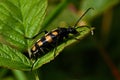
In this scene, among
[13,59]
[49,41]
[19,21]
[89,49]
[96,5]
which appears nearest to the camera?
[13,59]

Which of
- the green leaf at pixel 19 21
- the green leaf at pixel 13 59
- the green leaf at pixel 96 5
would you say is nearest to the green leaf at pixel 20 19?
the green leaf at pixel 19 21

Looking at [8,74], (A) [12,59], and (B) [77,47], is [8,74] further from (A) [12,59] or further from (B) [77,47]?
(A) [12,59]

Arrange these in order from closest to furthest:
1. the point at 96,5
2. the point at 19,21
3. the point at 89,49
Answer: the point at 19,21 → the point at 96,5 → the point at 89,49

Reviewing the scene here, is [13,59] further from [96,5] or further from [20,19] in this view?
[96,5]

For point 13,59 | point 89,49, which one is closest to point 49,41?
point 13,59

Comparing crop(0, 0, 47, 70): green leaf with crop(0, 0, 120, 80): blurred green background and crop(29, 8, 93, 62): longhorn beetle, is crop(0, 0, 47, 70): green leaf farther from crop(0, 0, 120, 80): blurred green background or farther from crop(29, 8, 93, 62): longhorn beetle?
crop(0, 0, 120, 80): blurred green background

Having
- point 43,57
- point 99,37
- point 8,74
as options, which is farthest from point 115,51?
point 43,57

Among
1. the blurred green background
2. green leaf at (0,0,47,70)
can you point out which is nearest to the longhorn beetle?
green leaf at (0,0,47,70)

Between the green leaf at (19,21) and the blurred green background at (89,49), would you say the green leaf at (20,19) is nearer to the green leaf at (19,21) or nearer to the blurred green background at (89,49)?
the green leaf at (19,21)
